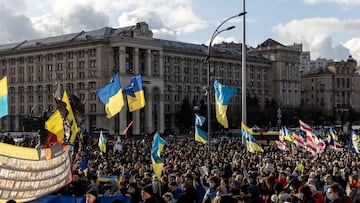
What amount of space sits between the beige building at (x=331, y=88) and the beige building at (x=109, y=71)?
3708 centimetres

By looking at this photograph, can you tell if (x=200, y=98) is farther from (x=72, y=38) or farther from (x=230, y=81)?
(x=72, y=38)

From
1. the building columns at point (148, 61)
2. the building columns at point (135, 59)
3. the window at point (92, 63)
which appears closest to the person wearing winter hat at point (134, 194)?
the building columns at point (135, 59)

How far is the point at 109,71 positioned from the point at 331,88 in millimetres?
71559

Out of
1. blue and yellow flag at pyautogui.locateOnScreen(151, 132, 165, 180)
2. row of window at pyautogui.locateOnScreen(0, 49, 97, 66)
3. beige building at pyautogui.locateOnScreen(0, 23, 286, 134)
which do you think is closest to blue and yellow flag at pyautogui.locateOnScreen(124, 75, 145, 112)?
blue and yellow flag at pyautogui.locateOnScreen(151, 132, 165, 180)

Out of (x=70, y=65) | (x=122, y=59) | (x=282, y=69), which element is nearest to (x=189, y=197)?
(x=122, y=59)

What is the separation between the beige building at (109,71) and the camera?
281ft

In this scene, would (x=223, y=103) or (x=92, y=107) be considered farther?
(x=92, y=107)

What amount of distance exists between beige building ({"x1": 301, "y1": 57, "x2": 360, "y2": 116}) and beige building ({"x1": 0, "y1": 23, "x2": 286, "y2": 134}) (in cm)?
3708

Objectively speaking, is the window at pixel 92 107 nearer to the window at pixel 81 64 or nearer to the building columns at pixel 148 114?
the window at pixel 81 64

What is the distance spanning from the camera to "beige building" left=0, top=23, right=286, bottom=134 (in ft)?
281

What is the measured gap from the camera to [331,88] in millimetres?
141750

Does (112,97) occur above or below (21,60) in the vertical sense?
below

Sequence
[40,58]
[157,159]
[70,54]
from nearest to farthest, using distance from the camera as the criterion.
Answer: [157,159] < [70,54] < [40,58]

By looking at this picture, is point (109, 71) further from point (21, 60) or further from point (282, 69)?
point (282, 69)
